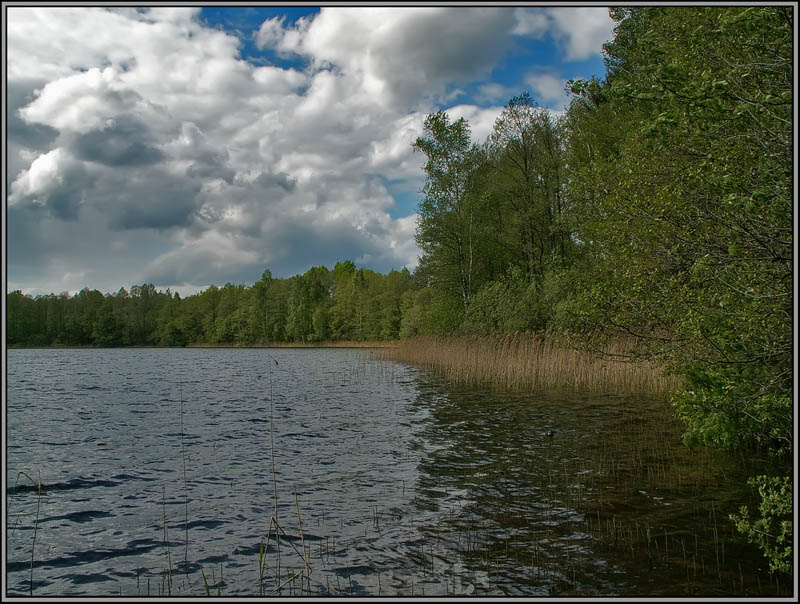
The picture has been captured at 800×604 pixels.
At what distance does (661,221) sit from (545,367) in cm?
1460

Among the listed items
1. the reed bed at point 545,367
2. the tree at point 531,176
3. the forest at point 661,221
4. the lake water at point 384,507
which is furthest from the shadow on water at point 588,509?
the tree at point 531,176

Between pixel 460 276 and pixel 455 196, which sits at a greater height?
pixel 455 196

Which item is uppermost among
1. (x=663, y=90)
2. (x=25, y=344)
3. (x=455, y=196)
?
(x=455, y=196)

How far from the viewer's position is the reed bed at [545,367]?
18.5 metres

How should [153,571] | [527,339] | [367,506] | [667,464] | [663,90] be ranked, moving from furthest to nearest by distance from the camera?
[527,339], [667,464], [367,506], [153,571], [663,90]

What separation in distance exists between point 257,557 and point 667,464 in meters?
7.27

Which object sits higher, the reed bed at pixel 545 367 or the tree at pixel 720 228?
the tree at pixel 720 228

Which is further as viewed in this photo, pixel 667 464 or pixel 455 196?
pixel 455 196

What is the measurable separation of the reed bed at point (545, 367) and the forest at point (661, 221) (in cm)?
137

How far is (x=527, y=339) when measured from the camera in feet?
79.6

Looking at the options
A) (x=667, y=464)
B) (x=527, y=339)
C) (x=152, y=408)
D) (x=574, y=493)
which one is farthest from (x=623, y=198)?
(x=152, y=408)

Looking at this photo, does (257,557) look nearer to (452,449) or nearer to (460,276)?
(452,449)

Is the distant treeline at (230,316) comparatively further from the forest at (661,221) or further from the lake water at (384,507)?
the lake water at (384,507)

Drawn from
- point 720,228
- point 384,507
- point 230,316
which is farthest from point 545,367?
point 230,316
